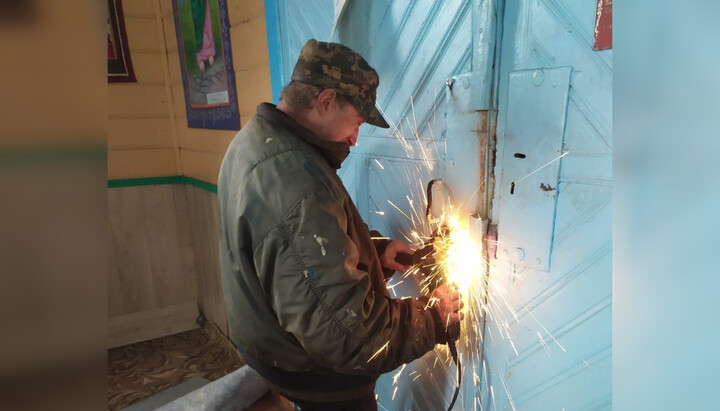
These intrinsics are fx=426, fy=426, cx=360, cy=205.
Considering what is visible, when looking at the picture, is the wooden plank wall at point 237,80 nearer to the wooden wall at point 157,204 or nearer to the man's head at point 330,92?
the wooden wall at point 157,204

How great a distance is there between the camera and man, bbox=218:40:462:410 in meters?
1.26

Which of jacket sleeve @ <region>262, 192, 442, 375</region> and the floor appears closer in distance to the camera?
jacket sleeve @ <region>262, 192, 442, 375</region>

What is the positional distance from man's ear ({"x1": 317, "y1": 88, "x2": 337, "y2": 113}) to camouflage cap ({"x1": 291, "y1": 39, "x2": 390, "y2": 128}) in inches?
0.8

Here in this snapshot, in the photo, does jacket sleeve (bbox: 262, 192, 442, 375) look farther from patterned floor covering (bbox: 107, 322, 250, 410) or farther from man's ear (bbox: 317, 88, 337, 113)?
patterned floor covering (bbox: 107, 322, 250, 410)

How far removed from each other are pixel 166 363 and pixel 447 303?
3.81 meters

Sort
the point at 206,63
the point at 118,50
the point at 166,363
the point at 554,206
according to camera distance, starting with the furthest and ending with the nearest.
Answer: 1. the point at 166,363
2. the point at 118,50
3. the point at 206,63
4. the point at 554,206

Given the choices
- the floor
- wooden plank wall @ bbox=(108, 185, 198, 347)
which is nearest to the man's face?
the floor

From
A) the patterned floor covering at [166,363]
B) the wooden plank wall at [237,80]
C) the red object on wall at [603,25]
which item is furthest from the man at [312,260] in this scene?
the patterned floor covering at [166,363]

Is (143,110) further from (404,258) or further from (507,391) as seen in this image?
(507,391)

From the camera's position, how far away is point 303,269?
125 centimetres

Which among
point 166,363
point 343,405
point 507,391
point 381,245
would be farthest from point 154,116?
point 507,391

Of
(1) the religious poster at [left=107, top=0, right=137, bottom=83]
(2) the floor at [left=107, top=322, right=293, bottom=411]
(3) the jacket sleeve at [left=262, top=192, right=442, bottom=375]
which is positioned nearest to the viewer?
(3) the jacket sleeve at [left=262, top=192, right=442, bottom=375]

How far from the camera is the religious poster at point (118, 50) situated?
13.4ft
